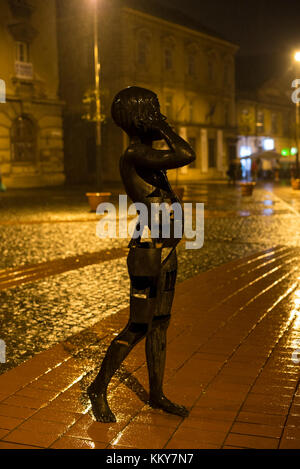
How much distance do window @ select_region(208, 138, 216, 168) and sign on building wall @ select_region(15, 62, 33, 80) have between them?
20.5 meters

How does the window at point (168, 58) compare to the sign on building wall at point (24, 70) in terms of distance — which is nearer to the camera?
the sign on building wall at point (24, 70)

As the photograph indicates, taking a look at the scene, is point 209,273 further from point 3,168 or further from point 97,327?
point 3,168

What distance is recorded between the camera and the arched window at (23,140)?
3266 centimetres

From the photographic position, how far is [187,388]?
3.95m

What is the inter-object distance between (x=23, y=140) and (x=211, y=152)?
2104cm

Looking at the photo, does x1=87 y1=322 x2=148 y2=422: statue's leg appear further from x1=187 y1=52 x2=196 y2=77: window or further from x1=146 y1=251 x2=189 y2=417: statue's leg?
x1=187 y1=52 x2=196 y2=77: window

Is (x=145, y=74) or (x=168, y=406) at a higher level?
(x=145, y=74)

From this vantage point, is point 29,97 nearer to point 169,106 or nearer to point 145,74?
point 145,74

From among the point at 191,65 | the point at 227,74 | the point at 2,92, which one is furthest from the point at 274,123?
the point at 2,92

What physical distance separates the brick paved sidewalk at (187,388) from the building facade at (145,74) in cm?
3134

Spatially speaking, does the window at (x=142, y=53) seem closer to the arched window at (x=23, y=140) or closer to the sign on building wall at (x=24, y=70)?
the sign on building wall at (x=24, y=70)

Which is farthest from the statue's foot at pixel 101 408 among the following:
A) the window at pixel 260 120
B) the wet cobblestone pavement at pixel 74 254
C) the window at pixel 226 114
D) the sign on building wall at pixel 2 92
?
the window at pixel 260 120

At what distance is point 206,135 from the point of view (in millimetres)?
49062

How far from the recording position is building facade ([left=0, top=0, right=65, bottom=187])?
104 feet
